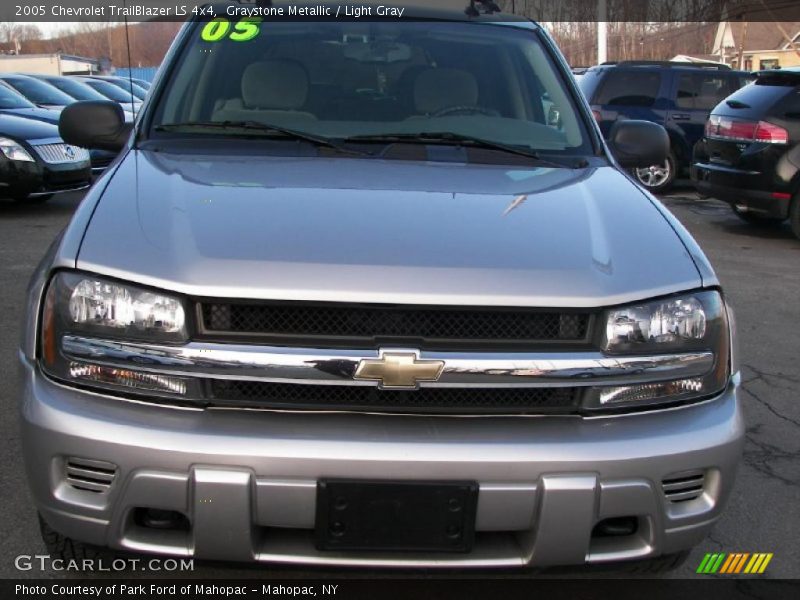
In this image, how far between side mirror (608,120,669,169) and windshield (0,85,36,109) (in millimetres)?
9133

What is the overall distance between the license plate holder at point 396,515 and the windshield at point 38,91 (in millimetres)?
12860

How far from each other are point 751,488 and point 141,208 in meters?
2.47

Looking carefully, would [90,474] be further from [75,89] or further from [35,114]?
[75,89]

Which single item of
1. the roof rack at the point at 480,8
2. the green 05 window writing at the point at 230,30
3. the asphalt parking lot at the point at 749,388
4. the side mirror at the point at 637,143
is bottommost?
the asphalt parking lot at the point at 749,388

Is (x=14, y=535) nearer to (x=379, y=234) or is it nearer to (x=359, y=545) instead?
(x=359, y=545)

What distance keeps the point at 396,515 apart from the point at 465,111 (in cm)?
189

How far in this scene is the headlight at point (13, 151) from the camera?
925 cm

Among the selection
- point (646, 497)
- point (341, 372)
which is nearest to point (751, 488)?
point (646, 497)

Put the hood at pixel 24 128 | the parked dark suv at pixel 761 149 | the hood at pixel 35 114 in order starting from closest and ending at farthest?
the parked dark suv at pixel 761 149, the hood at pixel 24 128, the hood at pixel 35 114

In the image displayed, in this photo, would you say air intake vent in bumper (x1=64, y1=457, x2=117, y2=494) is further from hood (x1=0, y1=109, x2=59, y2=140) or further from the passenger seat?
hood (x1=0, y1=109, x2=59, y2=140)

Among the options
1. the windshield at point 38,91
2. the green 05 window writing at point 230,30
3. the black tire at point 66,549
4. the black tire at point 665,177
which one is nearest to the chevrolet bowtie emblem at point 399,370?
the black tire at point 66,549

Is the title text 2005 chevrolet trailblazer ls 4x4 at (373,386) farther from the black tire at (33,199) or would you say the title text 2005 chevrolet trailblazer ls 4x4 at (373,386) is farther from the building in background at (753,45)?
the building in background at (753,45)

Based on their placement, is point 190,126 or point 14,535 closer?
point 14,535

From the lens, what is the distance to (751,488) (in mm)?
3490
